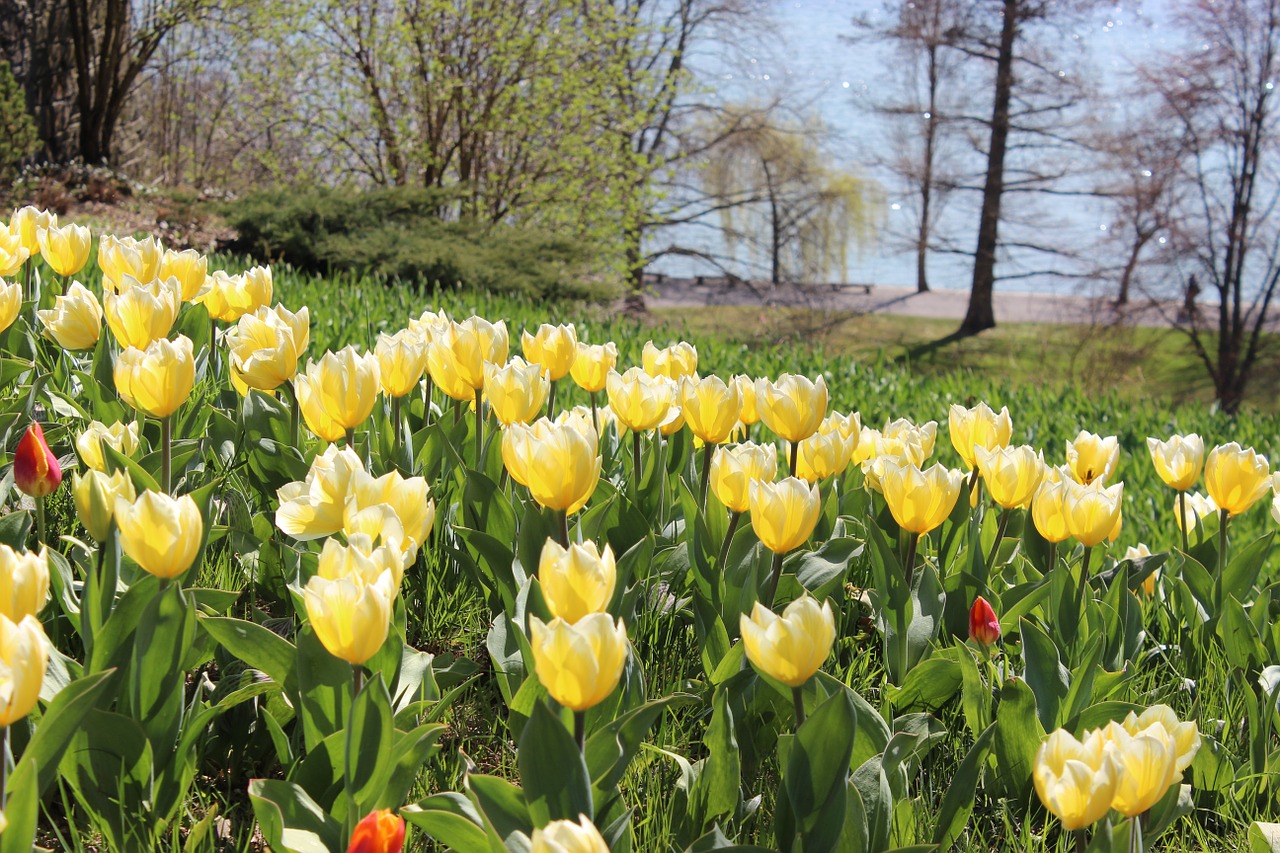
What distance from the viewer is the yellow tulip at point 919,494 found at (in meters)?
1.57

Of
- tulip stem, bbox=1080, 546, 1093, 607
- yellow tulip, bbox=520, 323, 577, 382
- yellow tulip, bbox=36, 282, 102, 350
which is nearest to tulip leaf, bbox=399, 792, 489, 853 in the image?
tulip stem, bbox=1080, 546, 1093, 607

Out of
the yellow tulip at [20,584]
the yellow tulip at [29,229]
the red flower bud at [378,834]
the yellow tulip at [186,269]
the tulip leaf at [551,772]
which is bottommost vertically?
the tulip leaf at [551,772]

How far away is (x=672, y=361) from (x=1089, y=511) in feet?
3.21

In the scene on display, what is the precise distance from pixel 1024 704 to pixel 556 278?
766cm

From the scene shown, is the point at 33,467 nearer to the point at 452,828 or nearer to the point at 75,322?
the point at 75,322

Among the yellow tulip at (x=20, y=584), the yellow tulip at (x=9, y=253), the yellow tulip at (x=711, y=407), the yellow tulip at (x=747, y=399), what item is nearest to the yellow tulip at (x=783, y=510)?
the yellow tulip at (x=711, y=407)

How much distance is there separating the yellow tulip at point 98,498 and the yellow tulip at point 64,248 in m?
1.34

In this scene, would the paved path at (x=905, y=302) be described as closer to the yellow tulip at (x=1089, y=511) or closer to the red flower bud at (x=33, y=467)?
the yellow tulip at (x=1089, y=511)

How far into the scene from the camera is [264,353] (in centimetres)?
177

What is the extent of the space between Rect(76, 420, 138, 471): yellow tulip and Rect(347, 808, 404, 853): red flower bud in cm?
106

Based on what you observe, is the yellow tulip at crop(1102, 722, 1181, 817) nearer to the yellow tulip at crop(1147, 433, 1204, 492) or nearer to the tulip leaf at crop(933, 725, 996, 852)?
the tulip leaf at crop(933, 725, 996, 852)

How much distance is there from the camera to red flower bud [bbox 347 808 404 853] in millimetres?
794

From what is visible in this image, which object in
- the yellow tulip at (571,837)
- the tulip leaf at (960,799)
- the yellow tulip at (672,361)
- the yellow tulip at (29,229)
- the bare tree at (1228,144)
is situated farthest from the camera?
the bare tree at (1228,144)

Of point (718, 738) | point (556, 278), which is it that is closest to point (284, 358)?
point (718, 738)
